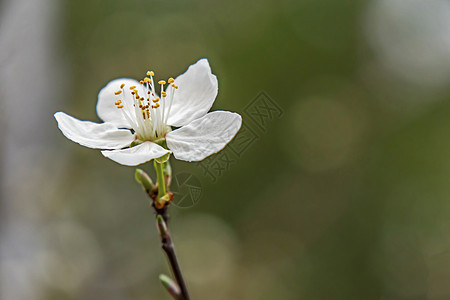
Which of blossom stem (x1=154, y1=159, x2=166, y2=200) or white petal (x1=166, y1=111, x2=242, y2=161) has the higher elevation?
white petal (x1=166, y1=111, x2=242, y2=161)

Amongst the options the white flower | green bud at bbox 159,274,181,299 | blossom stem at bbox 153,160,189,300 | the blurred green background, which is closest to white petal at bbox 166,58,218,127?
the white flower

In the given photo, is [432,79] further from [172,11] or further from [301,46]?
[172,11]

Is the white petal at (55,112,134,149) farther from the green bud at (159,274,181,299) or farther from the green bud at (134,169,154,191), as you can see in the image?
the green bud at (159,274,181,299)

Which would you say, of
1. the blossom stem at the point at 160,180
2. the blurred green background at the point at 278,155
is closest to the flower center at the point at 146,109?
the blossom stem at the point at 160,180

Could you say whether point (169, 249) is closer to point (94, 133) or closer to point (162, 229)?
point (162, 229)

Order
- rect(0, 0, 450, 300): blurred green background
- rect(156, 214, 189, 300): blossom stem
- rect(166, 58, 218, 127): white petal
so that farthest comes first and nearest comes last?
rect(0, 0, 450, 300): blurred green background
rect(166, 58, 218, 127): white petal
rect(156, 214, 189, 300): blossom stem

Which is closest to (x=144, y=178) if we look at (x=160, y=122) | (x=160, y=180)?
(x=160, y=180)

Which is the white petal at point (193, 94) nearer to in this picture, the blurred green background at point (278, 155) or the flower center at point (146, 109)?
the flower center at point (146, 109)
